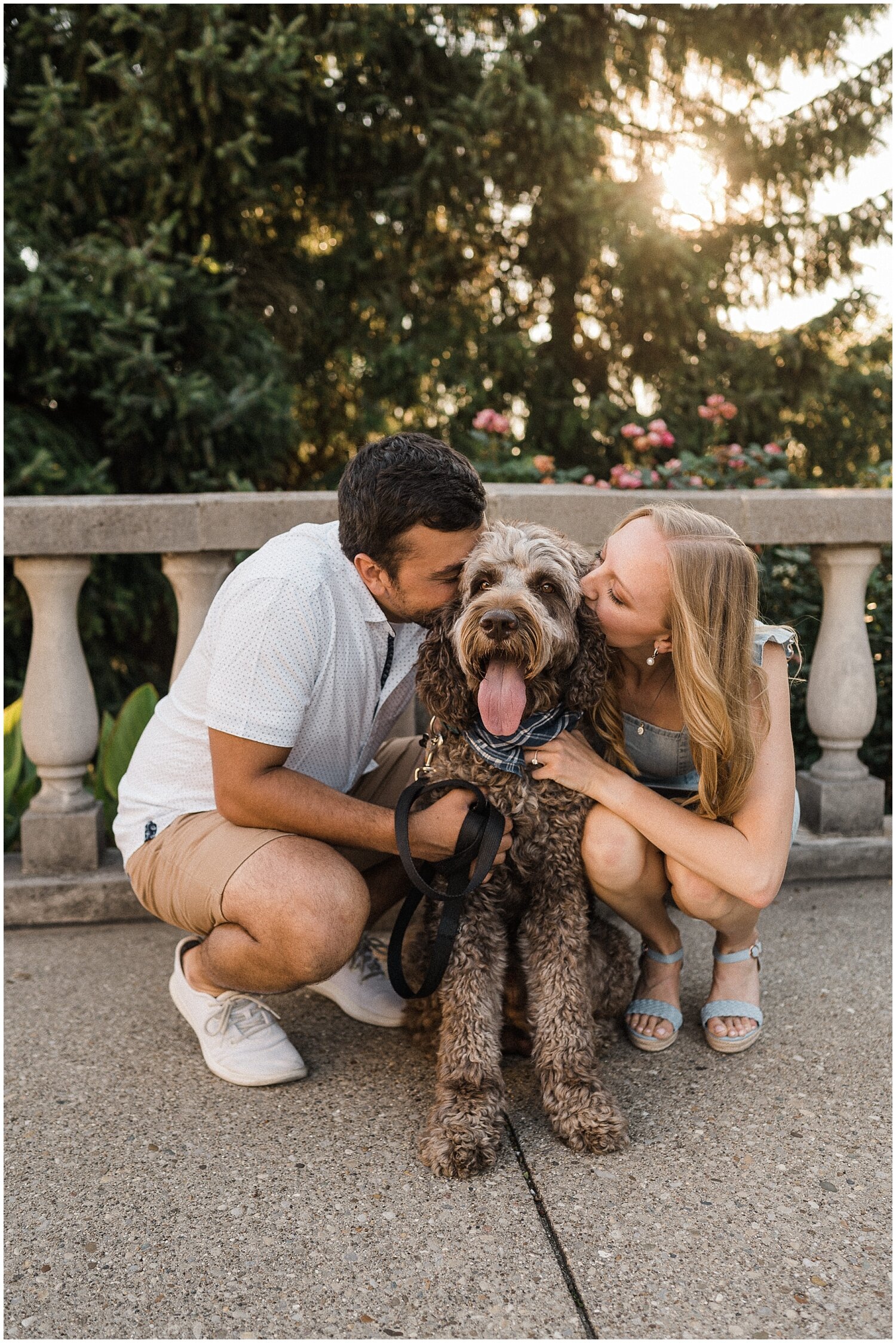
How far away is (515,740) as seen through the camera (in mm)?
2395

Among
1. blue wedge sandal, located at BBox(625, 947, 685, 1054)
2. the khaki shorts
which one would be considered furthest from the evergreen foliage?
blue wedge sandal, located at BBox(625, 947, 685, 1054)

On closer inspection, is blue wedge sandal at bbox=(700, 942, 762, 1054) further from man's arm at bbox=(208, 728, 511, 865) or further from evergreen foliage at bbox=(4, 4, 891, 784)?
evergreen foliage at bbox=(4, 4, 891, 784)

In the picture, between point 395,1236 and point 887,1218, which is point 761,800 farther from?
point 395,1236

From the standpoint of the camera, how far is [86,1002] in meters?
2.98

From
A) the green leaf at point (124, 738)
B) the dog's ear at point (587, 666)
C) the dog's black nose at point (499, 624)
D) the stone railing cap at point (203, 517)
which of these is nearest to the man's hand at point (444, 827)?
the dog's ear at point (587, 666)

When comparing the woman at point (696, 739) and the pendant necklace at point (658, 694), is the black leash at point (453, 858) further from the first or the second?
the pendant necklace at point (658, 694)

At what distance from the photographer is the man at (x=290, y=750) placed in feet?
7.89

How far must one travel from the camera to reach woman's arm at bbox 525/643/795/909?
8.05 ft

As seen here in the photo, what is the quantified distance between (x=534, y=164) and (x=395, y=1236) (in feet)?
22.7

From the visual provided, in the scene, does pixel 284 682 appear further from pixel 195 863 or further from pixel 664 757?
pixel 664 757

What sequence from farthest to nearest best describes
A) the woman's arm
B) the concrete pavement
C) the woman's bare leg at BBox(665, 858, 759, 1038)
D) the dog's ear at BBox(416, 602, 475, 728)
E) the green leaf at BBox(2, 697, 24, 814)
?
the green leaf at BBox(2, 697, 24, 814)
the woman's bare leg at BBox(665, 858, 759, 1038)
the woman's arm
the dog's ear at BBox(416, 602, 475, 728)
the concrete pavement

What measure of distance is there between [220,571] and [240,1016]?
155 cm

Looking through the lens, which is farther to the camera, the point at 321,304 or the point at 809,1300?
the point at 321,304

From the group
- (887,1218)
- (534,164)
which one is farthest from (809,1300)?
(534,164)
